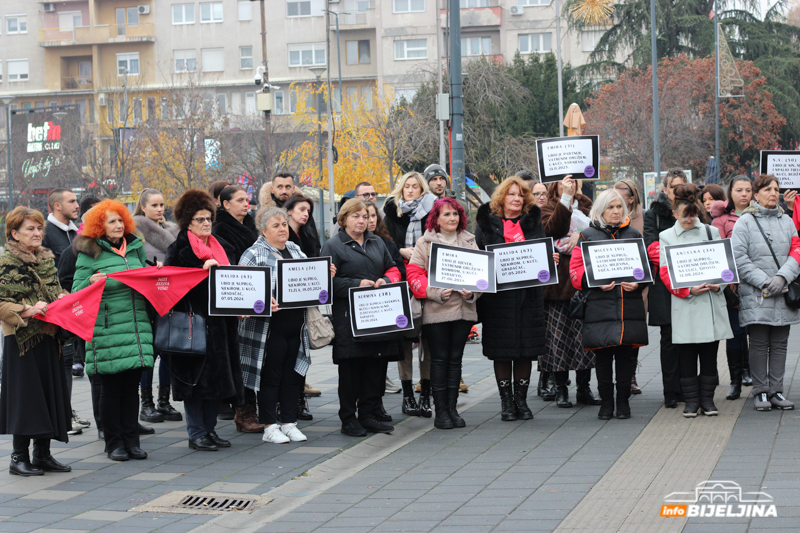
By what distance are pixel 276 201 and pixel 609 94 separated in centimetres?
3892

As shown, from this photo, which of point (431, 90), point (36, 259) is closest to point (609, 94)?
point (431, 90)

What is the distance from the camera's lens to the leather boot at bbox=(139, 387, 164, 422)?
9133mm

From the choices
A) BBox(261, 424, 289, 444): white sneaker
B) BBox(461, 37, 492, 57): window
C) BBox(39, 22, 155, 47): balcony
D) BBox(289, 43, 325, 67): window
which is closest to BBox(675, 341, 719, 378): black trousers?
BBox(261, 424, 289, 444): white sneaker

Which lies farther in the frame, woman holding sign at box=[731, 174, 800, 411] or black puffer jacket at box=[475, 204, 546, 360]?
woman holding sign at box=[731, 174, 800, 411]

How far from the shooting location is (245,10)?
71875mm

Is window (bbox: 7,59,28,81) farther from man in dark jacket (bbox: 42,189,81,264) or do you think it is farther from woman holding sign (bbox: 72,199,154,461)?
woman holding sign (bbox: 72,199,154,461)

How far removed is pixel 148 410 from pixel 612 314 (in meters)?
4.49

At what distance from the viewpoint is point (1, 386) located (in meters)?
7.19

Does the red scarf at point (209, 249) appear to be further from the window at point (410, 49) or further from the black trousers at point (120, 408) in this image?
the window at point (410, 49)

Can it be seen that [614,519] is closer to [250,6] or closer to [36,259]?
[36,259]

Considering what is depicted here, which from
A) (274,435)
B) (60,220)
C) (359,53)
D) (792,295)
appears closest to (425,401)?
(274,435)

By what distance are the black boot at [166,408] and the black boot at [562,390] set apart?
367 cm

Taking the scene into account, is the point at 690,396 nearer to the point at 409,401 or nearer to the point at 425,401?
the point at 425,401

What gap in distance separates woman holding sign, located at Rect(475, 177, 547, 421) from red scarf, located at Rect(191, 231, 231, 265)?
2300mm
